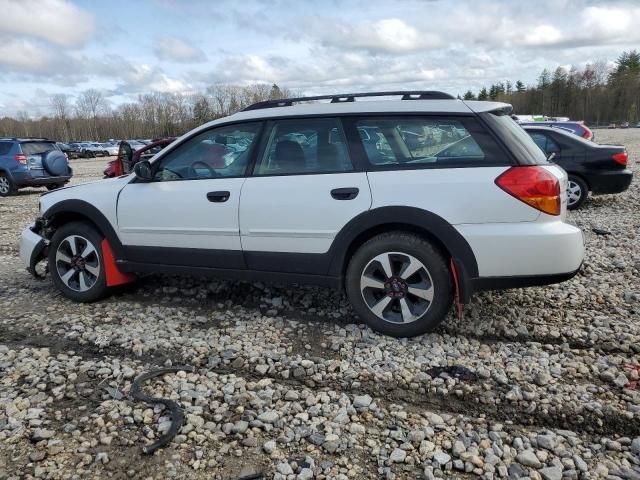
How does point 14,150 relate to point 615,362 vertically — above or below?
above

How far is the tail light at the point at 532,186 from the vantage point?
3.50 metres

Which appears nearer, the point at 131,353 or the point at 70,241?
the point at 131,353

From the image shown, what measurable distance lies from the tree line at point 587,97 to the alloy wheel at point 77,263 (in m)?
86.1

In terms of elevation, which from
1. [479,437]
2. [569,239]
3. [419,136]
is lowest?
[479,437]

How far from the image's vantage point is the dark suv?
581 inches

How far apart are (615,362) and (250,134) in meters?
3.18

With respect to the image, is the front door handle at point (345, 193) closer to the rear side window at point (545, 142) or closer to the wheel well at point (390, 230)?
the wheel well at point (390, 230)

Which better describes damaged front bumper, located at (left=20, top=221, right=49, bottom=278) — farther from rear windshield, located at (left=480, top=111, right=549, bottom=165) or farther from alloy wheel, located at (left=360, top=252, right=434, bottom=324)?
rear windshield, located at (left=480, top=111, right=549, bottom=165)

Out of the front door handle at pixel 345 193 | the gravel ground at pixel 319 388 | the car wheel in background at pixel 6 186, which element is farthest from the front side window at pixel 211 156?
the car wheel in background at pixel 6 186

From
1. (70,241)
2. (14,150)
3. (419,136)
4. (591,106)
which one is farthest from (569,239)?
(591,106)

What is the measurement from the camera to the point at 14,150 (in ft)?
48.7

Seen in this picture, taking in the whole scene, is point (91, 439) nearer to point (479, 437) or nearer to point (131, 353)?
point (131, 353)

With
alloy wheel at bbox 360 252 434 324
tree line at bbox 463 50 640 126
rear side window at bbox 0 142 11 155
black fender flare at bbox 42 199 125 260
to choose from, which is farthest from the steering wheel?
tree line at bbox 463 50 640 126

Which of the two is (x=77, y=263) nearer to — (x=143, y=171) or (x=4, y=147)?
(x=143, y=171)
